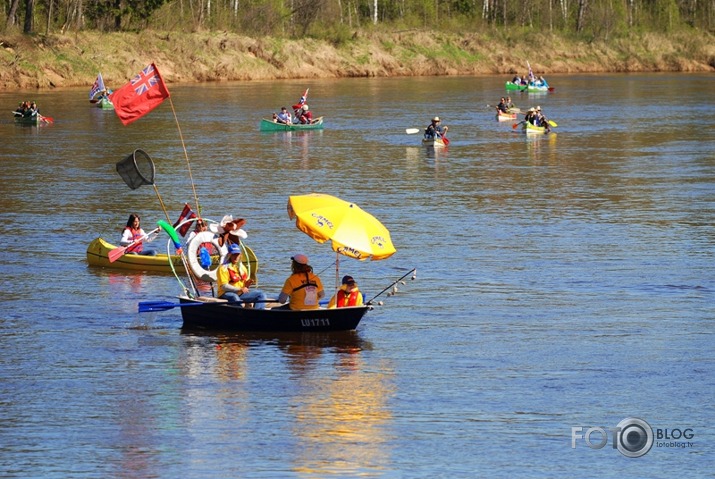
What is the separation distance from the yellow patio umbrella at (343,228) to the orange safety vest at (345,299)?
0.63 meters

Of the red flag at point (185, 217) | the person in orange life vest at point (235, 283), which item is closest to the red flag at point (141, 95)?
the red flag at point (185, 217)

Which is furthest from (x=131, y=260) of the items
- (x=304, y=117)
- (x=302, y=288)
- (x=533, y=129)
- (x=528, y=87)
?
(x=528, y=87)

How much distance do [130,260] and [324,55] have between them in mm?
84829

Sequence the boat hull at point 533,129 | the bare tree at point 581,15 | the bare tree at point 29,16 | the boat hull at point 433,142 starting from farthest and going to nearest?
the bare tree at point 581,15 → the bare tree at point 29,16 → the boat hull at point 533,129 → the boat hull at point 433,142

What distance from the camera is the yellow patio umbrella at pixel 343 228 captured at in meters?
20.9

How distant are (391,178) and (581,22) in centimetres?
9986

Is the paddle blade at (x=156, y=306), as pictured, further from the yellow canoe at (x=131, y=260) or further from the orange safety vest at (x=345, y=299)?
the yellow canoe at (x=131, y=260)

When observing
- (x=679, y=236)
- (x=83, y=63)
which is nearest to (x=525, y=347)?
(x=679, y=236)

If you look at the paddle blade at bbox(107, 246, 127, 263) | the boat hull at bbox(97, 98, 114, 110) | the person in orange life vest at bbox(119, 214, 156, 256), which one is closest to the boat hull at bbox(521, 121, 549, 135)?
the boat hull at bbox(97, 98, 114, 110)

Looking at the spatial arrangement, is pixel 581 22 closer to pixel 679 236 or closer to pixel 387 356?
pixel 679 236

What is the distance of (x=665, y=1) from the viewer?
14512 centimetres

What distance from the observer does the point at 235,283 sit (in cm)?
2195

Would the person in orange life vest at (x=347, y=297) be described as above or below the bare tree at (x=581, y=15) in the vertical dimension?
below

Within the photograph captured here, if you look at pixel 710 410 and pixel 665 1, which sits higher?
pixel 665 1
